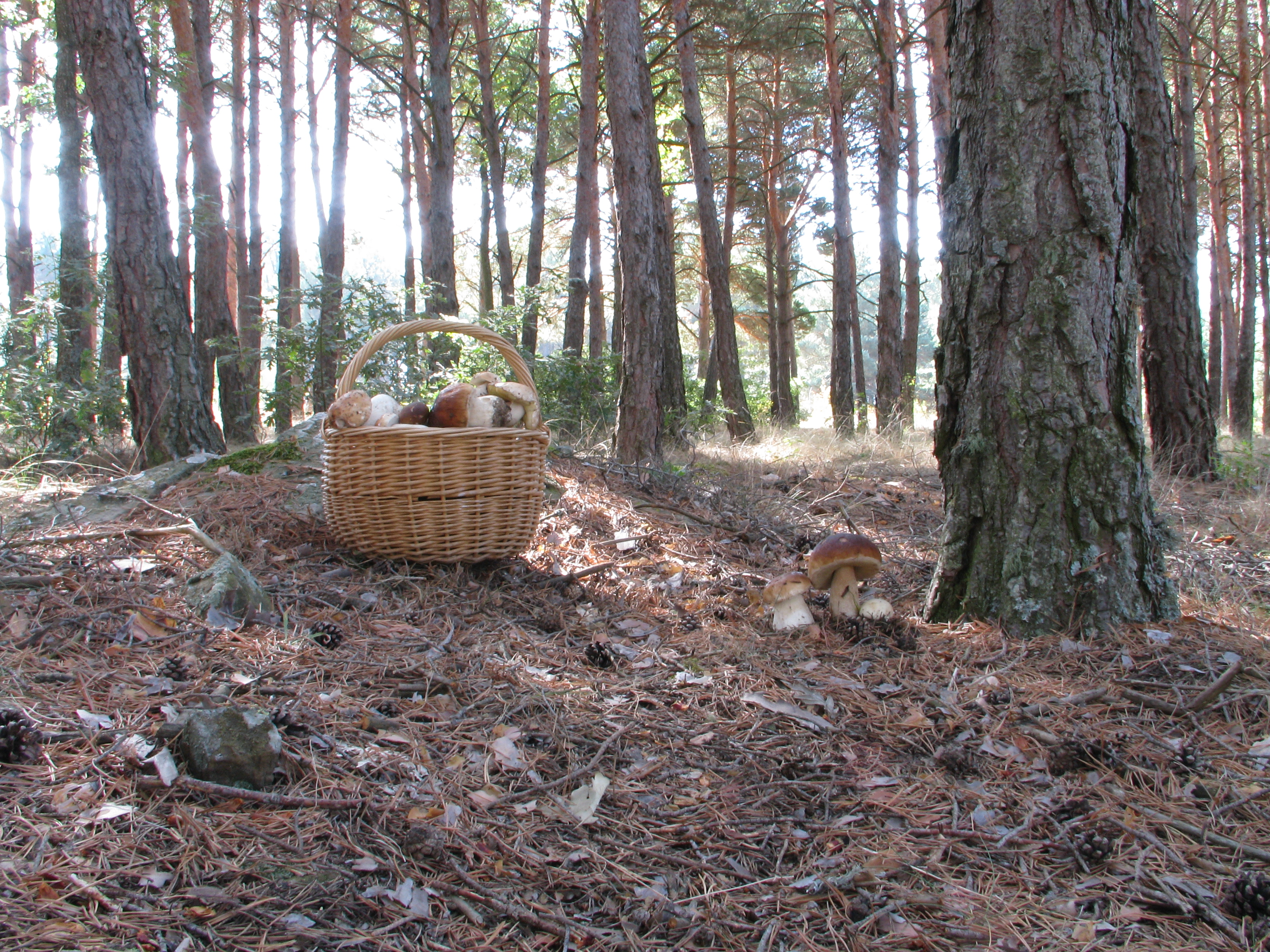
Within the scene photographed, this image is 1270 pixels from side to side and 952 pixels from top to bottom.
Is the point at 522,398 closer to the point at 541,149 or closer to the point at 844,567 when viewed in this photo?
the point at 844,567

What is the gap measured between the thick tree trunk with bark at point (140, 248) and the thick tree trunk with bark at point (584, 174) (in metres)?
5.95

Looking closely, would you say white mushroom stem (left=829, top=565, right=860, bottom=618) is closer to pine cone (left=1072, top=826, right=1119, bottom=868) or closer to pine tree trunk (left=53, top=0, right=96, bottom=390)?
pine cone (left=1072, top=826, right=1119, bottom=868)

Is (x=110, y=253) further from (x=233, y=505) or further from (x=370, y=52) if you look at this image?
(x=370, y=52)

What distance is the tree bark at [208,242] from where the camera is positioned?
8.88 meters

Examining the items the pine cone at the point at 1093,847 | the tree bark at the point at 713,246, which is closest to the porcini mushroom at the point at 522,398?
the pine cone at the point at 1093,847

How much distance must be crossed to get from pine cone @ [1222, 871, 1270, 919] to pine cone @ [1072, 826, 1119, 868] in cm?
19

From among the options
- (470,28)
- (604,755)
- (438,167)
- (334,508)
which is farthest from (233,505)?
(470,28)

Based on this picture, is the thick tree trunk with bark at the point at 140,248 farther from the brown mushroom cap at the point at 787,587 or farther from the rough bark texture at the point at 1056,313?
the rough bark texture at the point at 1056,313

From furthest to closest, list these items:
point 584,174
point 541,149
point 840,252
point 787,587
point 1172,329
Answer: point 541,149, point 584,174, point 840,252, point 1172,329, point 787,587

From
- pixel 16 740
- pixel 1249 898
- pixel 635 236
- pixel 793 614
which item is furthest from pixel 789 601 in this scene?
pixel 635 236

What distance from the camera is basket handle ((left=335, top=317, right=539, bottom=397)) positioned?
304 cm

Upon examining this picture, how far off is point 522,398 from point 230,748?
75.5 inches

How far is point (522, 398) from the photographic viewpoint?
3223 millimetres

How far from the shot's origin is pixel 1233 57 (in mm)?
12883
